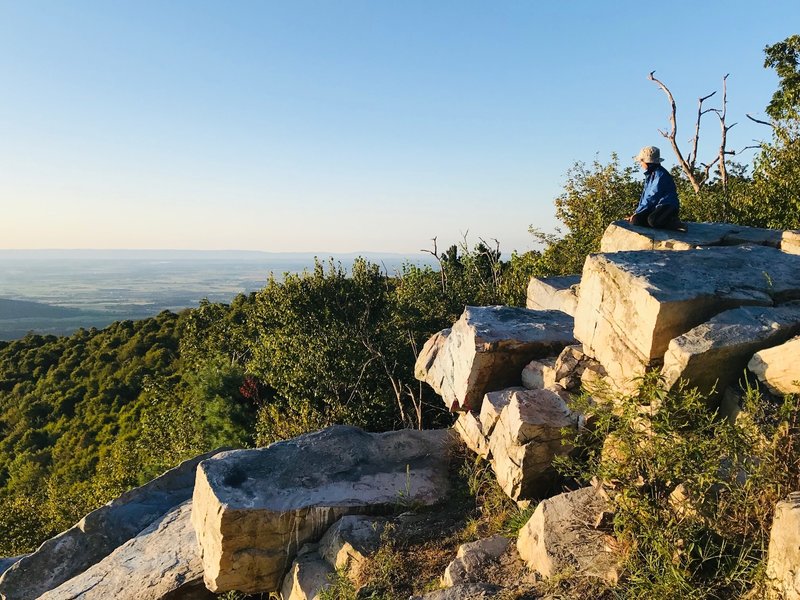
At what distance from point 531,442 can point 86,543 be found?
10419 mm

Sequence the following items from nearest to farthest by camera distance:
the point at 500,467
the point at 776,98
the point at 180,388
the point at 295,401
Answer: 1. the point at 500,467
2. the point at 295,401
3. the point at 776,98
4. the point at 180,388

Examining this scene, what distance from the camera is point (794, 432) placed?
517 centimetres

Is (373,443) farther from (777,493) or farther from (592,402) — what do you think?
(777,493)

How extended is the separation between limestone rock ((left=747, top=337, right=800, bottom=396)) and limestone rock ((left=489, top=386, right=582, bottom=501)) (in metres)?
2.19

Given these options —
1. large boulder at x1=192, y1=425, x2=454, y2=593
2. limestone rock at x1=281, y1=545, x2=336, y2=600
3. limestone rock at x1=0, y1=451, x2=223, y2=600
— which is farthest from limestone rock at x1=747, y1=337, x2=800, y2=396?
limestone rock at x1=0, y1=451, x2=223, y2=600

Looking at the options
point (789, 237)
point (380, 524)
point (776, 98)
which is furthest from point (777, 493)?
point (776, 98)

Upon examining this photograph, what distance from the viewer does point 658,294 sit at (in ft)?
21.1

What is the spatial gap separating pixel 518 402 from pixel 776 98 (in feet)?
75.1

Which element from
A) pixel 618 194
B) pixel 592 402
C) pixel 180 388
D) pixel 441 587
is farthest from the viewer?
pixel 180 388

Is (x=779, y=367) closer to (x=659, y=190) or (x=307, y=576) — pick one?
(x=659, y=190)

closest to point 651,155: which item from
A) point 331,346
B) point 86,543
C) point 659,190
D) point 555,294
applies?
point 659,190

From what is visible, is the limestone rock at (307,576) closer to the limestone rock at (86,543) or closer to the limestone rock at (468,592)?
the limestone rock at (468,592)

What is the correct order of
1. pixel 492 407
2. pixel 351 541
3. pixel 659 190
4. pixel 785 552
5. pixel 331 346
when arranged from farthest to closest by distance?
pixel 331 346, pixel 659 190, pixel 492 407, pixel 351 541, pixel 785 552

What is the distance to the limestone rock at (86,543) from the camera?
38.2ft
